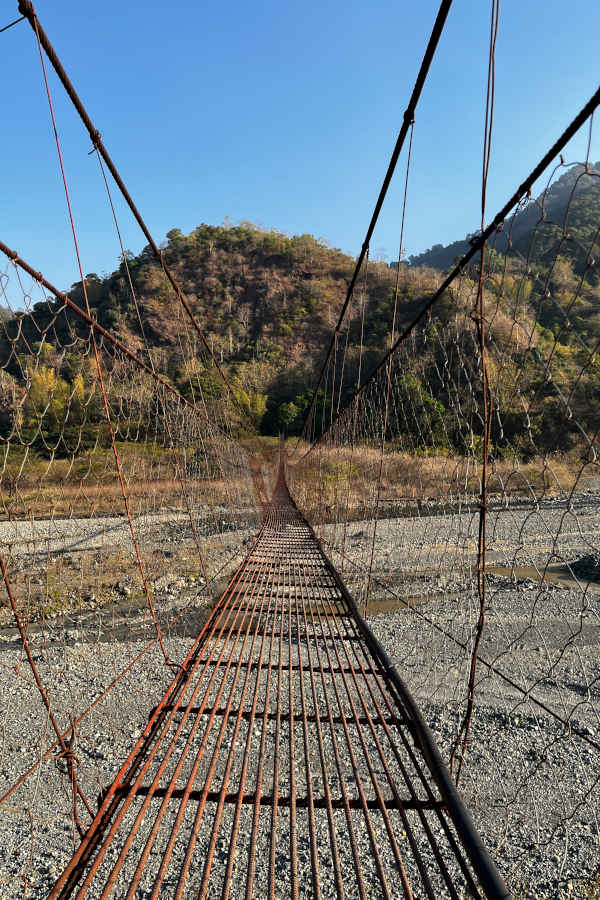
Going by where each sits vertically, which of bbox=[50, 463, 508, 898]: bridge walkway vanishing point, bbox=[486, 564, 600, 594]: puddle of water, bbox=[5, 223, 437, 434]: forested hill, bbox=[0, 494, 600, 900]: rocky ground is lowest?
bbox=[486, 564, 600, 594]: puddle of water

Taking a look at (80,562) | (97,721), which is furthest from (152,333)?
(97,721)

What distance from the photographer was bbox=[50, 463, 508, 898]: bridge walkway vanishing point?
0.69 metres

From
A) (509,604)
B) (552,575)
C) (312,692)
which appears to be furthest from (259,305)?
(312,692)

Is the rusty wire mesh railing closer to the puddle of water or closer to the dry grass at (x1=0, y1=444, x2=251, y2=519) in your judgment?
the puddle of water

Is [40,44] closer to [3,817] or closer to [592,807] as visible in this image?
[3,817]

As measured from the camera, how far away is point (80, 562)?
5.65 meters

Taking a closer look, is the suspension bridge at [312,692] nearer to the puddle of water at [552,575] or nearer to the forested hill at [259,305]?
the puddle of water at [552,575]

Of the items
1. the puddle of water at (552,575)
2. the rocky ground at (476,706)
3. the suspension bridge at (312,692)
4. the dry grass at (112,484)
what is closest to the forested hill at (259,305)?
the dry grass at (112,484)

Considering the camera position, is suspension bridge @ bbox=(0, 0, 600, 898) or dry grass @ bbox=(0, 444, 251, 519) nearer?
suspension bridge @ bbox=(0, 0, 600, 898)

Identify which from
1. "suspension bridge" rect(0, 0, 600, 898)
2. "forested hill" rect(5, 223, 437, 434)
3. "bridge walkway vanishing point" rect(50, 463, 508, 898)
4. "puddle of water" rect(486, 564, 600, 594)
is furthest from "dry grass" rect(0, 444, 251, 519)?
"forested hill" rect(5, 223, 437, 434)

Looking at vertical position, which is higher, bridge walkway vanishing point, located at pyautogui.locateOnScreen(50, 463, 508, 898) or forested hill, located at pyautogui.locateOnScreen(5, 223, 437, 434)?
forested hill, located at pyautogui.locateOnScreen(5, 223, 437, 434)

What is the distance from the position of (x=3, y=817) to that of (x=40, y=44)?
2.68 m

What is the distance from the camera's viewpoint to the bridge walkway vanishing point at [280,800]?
69 centimetres

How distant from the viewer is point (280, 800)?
0.84 meters
